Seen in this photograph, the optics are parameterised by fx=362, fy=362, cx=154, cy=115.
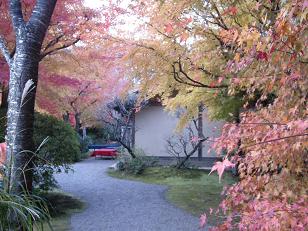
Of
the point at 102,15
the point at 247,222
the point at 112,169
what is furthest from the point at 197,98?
the point at 112,169

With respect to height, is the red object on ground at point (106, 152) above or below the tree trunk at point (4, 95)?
below

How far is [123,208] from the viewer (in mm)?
8688

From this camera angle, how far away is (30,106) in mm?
4430

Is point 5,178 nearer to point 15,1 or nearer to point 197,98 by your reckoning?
point 15,1

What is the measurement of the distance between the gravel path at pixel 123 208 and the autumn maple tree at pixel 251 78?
8.95ft

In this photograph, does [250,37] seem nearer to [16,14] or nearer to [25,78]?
[25,78]

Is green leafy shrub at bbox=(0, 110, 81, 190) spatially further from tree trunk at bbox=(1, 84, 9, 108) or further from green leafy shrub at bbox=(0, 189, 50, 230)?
green leafy shrub at bbox=(0, 189, 50, 230)

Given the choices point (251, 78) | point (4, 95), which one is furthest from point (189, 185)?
point (251, 78)

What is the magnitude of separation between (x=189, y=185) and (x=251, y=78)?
326 inches

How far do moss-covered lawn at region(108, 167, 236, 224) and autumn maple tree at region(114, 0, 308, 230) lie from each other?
295cm

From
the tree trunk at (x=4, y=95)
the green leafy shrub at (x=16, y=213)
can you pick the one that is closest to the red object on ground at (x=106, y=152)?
the tree trunk at (x=4, y=95)

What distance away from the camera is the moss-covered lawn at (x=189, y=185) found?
30.3 feet

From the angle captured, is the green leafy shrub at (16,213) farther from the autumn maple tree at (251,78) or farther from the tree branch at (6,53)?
the tree branch at (6,53)

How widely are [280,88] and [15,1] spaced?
11.9ft
